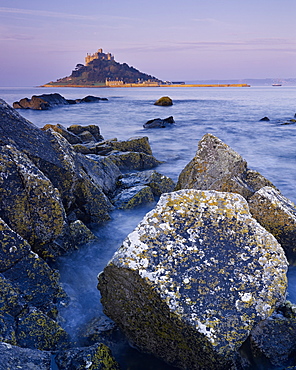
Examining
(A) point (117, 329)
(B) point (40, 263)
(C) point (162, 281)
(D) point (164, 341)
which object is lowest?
(A) point (117, 329)

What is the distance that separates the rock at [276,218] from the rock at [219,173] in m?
0.74

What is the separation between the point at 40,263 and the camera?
4.00 metres

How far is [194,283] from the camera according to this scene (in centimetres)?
310

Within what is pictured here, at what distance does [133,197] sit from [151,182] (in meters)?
1.05

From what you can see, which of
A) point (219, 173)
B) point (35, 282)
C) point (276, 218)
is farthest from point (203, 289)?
point (219, 173)

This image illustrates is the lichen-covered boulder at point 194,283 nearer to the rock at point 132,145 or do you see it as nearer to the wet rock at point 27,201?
the wet rock at point 27,201

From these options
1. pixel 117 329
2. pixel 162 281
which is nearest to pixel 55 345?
pixel 117 329

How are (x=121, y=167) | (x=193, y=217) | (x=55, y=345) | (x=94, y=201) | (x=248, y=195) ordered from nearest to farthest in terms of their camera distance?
(x=55, y=345)
(x=193, y=217)
(x=248, y=195)
(x=94, y=201)
(x=121, y=167)

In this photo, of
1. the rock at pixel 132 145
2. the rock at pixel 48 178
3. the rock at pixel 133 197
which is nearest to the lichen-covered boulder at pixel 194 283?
the rock at pixel 48 178

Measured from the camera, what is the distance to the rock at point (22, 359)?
2195 millimetres

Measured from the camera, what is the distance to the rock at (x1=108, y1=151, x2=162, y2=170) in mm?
10664

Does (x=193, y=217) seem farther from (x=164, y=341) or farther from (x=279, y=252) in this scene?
(x=164, y=341)

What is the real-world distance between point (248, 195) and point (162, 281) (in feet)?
10.7

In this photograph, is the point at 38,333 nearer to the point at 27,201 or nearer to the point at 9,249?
the point at 9,249
